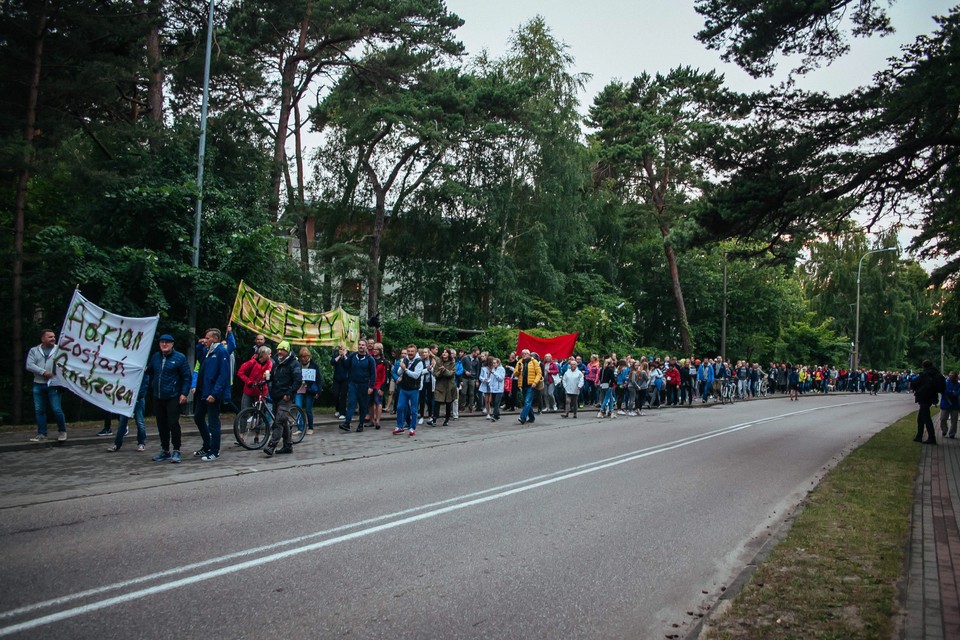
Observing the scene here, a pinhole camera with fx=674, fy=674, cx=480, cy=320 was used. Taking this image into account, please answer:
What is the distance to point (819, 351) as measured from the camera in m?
56.3

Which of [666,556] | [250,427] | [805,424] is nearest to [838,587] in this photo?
[666,556]

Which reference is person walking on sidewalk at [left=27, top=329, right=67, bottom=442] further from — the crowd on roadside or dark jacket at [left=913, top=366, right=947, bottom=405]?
dark jacket at [left=913, top=366, right=947, bottom=405]

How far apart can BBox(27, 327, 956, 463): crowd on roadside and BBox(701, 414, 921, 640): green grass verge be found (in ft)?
25.8

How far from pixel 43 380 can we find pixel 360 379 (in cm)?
586

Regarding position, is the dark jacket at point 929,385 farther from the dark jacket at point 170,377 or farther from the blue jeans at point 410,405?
the dark jacket at point 170,377

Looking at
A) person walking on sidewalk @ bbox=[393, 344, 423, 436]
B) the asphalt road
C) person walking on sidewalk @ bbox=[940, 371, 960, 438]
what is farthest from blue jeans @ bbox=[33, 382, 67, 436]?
person walking on sidewalk @ bbox=[940, 371, 960, 438]

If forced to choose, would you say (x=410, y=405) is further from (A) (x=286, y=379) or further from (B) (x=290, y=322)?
(B) (x=290, y=322)

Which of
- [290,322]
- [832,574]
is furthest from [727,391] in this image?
[832,574]

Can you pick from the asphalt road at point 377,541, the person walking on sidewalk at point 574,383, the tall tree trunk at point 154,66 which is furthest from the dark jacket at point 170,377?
the person walking on sidewalk at point 574,383

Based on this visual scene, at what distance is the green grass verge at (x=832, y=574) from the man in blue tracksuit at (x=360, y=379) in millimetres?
9100

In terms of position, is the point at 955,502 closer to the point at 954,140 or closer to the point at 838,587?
the point at 838,587

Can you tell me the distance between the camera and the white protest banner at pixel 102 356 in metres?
11.1

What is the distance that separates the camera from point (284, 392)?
441 inches

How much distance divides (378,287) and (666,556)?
26.5 metres
